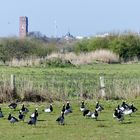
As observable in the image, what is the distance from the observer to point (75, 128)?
726 inches

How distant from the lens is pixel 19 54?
80.4 m

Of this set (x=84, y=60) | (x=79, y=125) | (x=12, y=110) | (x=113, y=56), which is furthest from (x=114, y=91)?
(x=113, y=56)

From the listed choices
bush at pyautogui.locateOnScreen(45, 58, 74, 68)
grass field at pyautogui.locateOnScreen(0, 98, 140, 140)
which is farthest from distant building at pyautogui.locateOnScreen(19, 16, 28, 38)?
grass field at pyautogui.locateOnScreen(0, 98, 140, 140)

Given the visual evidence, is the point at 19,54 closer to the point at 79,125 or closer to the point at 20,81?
the point at 20,81

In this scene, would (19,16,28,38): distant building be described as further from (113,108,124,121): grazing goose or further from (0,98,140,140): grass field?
(113,108,124,121): grazing goose

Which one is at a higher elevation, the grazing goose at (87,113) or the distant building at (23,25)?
the grazing goose at (87,113)

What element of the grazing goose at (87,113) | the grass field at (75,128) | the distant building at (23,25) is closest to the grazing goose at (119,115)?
the grass field at (75,128)

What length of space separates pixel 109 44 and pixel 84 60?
16.0 meters

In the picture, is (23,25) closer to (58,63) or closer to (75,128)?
(58,63)

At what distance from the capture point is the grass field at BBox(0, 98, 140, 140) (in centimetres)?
1667

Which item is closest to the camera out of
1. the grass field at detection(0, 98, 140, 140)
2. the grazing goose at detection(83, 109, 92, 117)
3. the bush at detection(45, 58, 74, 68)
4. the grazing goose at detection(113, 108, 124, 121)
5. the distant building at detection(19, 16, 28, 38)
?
the grass field at detection(0, 98, 140, 140)

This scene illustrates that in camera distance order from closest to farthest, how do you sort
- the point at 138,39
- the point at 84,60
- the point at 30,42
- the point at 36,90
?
1. the point at 36,90
2. the point at 84,60
3. the point at 30,42
4. the point at 138,39

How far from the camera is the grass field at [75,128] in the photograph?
54.7 feet

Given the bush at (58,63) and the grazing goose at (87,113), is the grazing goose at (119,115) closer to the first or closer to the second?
the grazing goose at (87,113)
